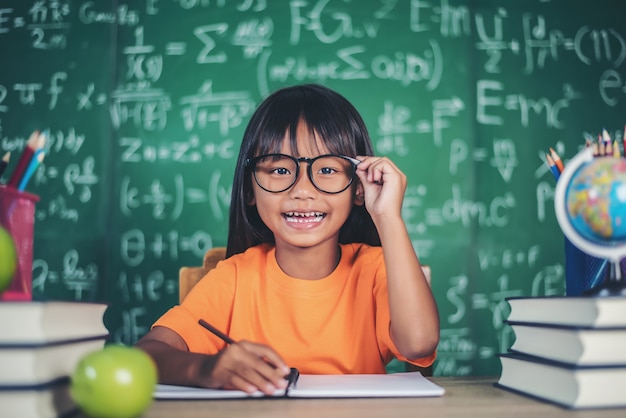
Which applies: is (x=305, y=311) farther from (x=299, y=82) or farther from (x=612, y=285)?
(x=299, y=82)

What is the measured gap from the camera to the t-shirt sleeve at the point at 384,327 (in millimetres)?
1229

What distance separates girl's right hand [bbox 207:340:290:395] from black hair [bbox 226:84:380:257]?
60cm

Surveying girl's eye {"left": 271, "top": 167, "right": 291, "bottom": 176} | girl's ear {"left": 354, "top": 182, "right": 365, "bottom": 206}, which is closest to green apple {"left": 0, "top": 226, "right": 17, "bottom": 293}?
girl's eye {"left": 271, "top": 167, "right": 291, "bottom": 176}

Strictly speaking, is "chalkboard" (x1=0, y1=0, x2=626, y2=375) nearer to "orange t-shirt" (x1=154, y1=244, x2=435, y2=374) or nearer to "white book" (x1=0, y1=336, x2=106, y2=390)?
"orange t-shirt" (x1=154, y1=244, x2=435, y2=374)

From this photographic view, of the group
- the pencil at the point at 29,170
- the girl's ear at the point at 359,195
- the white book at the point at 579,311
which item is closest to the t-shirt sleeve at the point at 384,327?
the girl's ear at the point at 359,195

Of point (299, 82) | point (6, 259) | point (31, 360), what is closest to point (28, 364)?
point (31, 360)

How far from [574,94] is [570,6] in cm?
48

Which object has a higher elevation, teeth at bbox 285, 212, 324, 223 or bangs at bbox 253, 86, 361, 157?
bangs at bbox 253, 86, 361, 157

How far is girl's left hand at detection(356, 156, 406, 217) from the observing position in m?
1.17

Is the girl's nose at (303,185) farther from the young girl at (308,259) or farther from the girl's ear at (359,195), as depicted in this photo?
the girl's ear at (359,195)

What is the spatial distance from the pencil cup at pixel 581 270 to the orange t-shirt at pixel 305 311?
0.46 metres

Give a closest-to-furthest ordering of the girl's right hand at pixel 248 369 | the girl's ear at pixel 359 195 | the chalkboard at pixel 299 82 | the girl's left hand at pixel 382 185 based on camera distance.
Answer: the girl's right hand at pixel 248 369
the girl's left hand at pixel 382 185
the girl's ear at pixel 359 195
the chalkboard at pixel 299 82

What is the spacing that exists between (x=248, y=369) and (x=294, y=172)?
58 centimetres

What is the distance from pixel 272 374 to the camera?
84cm
